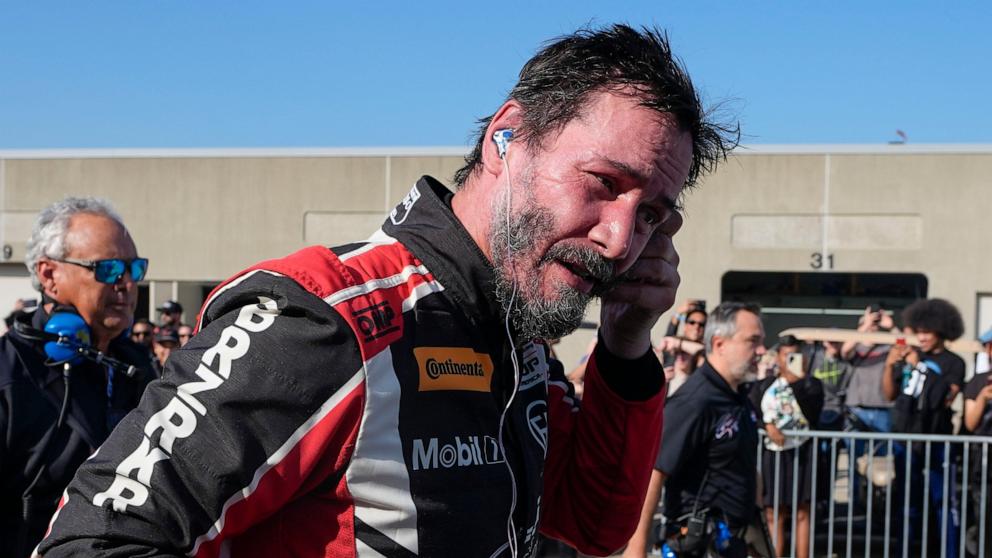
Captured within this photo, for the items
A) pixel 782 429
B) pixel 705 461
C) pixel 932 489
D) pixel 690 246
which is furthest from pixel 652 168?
pixel 690 246

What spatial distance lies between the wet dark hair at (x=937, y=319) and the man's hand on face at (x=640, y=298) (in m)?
7.72

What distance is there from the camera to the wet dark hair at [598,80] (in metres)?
1.71

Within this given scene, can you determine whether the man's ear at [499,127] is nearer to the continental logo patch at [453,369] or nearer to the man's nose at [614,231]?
the man's nose at [614,231]

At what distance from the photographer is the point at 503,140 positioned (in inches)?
70.4

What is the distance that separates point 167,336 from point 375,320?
33.4ft

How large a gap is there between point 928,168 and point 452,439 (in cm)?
1938

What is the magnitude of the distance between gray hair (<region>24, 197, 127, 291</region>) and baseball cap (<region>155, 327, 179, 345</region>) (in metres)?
7.38

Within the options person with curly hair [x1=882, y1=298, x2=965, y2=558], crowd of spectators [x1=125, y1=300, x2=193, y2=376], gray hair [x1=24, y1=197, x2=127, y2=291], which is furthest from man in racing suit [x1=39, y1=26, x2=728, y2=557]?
crowd of spectators [x1=125, y1=300, x2=193, y2=376]

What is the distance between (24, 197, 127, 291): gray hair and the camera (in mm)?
3656

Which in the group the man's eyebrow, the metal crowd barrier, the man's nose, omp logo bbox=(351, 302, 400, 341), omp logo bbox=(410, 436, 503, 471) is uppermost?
the man's eyebrow

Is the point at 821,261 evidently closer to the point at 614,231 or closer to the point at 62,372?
the point at 62,372

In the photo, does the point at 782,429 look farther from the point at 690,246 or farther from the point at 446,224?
the point at 690,246

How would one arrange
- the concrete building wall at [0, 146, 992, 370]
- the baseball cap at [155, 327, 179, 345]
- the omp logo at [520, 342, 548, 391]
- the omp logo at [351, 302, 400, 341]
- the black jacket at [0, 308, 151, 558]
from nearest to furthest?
the omp logo at [351, 302, 400, 341], the omp logo at [520, 342, 548, 391], the black jacket at [0, 308, 151, 558], the baseball cap at [155, 327, 179, 345], the concrete building wall at [0, 146, 992, 370]

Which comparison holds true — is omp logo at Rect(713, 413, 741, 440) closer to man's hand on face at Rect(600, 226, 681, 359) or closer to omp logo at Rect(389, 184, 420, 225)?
man's hand on face at Rect(600, 226, 681, 359)
